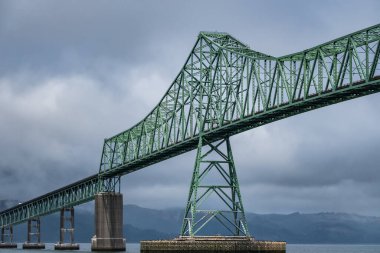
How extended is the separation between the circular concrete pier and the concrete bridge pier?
60065 millimetres

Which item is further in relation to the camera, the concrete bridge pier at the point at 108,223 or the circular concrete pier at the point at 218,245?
the concrete bridge pier at the point at 108,223

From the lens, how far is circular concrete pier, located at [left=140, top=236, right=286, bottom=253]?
117125 millimetres

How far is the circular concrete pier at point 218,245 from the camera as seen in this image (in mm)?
117125

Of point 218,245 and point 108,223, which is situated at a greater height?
point 108,223

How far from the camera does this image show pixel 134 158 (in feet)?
579

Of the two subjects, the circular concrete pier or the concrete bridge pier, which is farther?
the concrete bridge pier

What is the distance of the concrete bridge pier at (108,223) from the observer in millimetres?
184012

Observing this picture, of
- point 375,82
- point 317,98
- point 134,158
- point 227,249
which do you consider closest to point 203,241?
point 227,249

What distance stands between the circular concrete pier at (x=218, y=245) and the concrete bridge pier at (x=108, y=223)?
6006 cm

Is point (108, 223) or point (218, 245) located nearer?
point (218, 245)

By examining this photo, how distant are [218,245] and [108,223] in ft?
237

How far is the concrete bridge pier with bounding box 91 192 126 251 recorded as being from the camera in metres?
184

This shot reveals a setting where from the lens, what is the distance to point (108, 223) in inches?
7303

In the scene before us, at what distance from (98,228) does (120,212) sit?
6469 millimetres
